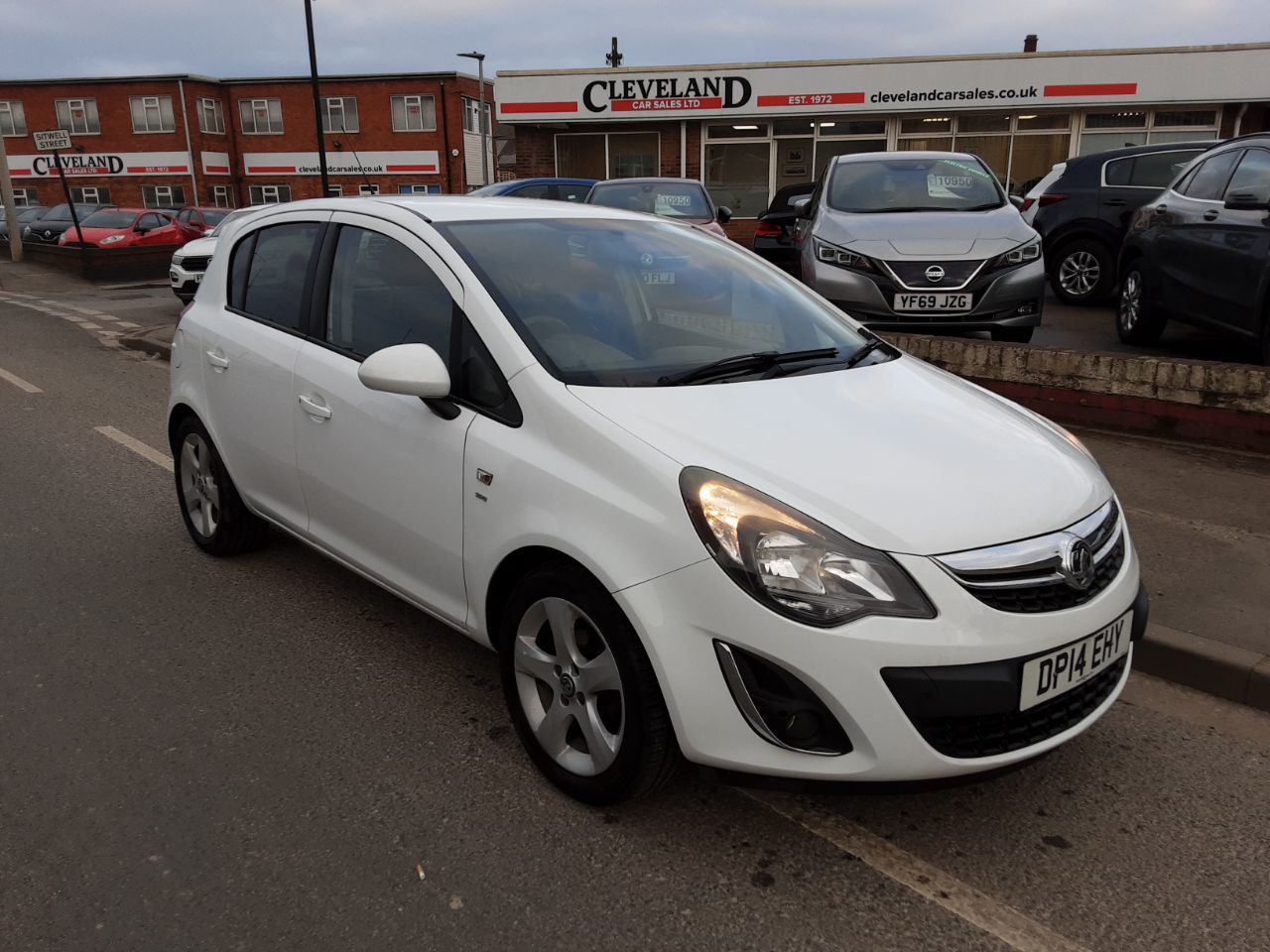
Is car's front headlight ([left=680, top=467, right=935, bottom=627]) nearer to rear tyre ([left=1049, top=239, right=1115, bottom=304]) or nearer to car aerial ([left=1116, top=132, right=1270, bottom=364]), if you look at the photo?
car aerial ([left=1116, top=132, right=1270, bottom=364])

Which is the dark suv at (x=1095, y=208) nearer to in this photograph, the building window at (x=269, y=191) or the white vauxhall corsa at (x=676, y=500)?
the white vauxhall corsa at (x=676, y=500)

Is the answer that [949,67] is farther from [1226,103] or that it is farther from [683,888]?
[683,888]

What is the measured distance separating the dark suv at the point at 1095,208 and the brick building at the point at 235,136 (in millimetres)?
38878

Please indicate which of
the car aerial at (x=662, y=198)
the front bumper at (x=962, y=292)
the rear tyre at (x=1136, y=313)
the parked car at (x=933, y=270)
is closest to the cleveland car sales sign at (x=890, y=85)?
the car aerial at (x=662, y=198)

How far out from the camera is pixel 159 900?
2.41 metres

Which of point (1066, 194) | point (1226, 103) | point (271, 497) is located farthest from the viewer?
point (1226, 103)

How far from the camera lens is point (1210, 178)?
7.18 metres

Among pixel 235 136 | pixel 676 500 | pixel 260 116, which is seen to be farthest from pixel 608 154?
pixel 235 136

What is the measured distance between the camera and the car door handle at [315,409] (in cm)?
352

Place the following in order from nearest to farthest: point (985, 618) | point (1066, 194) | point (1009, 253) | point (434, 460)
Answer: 1. point (985, 618)
2. point (434, 460)
3. point (1009, 253)
4. point (1066, 194)

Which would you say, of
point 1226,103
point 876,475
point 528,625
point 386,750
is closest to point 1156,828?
point 876,475

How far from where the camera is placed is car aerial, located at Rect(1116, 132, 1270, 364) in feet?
20.9

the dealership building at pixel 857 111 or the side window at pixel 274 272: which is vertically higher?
the dealership building at pixel 857 111

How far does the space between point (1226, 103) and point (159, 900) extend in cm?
2632
